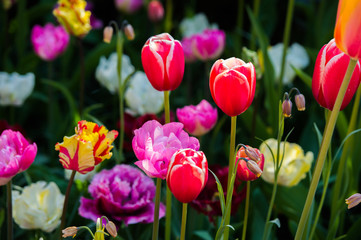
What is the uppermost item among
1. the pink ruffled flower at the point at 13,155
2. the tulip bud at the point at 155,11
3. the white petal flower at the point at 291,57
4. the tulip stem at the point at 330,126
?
the tulip stem at the point at 330,126

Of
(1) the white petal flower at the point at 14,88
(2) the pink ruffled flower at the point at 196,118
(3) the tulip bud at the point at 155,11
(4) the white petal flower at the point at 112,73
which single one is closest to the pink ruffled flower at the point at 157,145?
(2) the pink ruffled flower at the point at 196,118

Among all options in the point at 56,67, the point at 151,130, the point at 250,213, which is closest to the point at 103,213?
the point at 151,130

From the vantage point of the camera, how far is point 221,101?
60 centimetres

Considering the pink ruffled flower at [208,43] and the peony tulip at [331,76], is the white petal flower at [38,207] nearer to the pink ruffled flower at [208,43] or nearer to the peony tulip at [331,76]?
the peony tulip at [331,76]

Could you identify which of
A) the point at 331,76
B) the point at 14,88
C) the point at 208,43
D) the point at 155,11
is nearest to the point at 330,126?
the point at 331,76

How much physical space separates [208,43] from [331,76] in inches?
32.2

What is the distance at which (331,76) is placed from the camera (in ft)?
2.00

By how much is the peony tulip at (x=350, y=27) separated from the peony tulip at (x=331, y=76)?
10cm

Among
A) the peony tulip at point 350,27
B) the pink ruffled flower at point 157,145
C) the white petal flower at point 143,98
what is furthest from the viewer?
the white petal flower at point 143,98

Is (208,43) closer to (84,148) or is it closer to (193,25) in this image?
(193,25)

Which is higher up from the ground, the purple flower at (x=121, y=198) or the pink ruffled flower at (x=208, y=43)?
the pink ruffled flower at (x=208, y=43)

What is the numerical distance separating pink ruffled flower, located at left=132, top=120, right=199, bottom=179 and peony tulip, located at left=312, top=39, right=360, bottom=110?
0.54ft

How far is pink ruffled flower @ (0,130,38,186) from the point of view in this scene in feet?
2.10

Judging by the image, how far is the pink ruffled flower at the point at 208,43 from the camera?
4.62 feet
